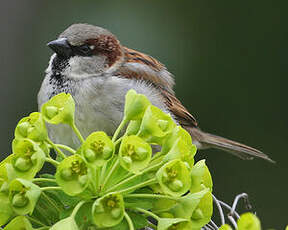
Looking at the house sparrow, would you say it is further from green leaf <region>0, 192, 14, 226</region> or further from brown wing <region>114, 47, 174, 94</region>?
green leaf <region>0, 192, 14, 226</region>

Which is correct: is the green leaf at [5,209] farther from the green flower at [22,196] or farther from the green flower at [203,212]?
the green flower at [203,212]

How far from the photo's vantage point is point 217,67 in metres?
3.70

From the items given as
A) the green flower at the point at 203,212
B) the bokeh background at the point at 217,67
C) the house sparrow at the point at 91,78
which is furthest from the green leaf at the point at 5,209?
the bokeh background at the point at 217,67

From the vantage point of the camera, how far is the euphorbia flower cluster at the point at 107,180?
1.16 metres

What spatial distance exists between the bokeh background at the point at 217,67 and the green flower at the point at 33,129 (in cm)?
229

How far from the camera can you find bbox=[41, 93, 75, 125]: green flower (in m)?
1.27

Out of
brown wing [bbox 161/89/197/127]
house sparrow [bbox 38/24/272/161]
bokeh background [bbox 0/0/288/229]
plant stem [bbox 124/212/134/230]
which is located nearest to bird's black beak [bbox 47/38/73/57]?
house sparrow [bbox 38/24/272/161]

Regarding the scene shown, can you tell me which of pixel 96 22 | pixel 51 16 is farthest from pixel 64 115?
pixel 51 16

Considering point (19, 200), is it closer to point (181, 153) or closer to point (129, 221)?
point (129, 221)

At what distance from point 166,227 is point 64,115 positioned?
32 cm

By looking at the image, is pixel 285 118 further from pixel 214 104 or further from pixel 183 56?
pixel 183 56

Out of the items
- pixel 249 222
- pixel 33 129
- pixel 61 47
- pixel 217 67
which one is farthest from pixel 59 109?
pixel 217 67

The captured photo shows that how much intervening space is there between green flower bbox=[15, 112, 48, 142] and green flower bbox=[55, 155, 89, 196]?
0.10 meters

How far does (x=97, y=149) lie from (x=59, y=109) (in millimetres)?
176
